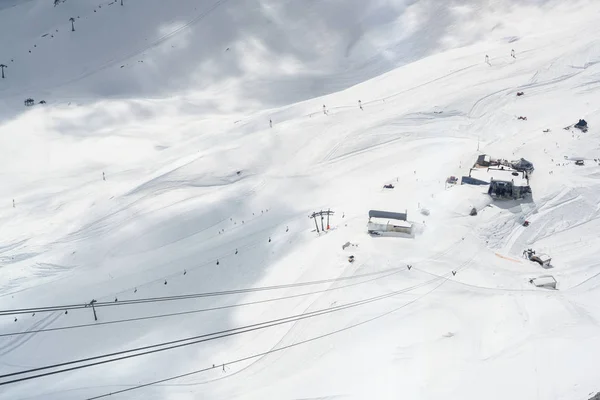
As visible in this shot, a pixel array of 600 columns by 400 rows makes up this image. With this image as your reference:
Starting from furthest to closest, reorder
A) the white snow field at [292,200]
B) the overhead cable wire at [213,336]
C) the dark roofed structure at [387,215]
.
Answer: the dark roofed structure at [387,215], the overhead cable wire at [213,336], the white snow field at [292,200]

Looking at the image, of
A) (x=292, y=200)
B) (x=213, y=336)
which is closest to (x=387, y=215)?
(x=292, y=200)

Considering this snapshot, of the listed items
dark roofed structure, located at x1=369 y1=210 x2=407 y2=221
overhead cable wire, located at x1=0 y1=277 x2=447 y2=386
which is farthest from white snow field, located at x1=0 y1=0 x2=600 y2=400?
dark roofed structure, located at x1=369 y1=210 x2=407 y2=221

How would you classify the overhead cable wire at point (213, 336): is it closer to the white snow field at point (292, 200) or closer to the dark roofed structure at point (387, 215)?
the white snow field at point (292, 200)

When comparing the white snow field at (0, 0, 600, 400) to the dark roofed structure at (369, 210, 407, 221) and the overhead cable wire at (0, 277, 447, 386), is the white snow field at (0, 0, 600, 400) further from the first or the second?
the dark roofed structure at (369, 210, 407, 221)

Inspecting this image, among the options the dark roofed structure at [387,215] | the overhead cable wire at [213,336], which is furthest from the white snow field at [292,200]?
the dark roofed structure at [387,215]

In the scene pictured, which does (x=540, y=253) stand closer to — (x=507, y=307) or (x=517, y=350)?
(x=507, y=307)

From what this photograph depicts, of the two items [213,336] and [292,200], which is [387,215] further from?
[213,336]

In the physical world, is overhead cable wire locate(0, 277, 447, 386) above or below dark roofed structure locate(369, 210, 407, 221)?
below

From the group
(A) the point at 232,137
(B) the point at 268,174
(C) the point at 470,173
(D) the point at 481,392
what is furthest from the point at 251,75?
(D) the point at 481,392
